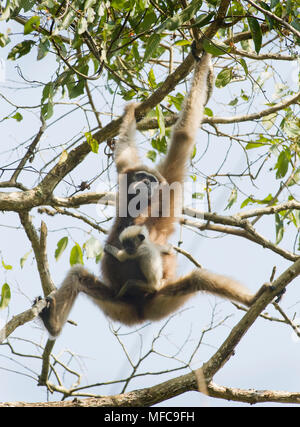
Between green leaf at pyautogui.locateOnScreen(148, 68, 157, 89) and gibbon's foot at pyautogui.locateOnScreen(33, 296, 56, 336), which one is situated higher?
green leaf at pyautogui.locateOnScreen(148, 68, 157, 89)

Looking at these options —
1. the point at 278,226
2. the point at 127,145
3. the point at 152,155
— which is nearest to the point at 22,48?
the point at 127,145

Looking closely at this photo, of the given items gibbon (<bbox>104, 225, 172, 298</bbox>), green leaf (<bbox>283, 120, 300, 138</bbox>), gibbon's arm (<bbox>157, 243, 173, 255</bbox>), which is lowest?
gibbon (<bbox>104, 225, 172, 298</bbox>)

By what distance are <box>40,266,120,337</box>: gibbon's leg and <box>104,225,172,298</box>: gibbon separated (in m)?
0.29

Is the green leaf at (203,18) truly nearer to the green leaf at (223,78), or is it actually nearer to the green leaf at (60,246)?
the green leaf at (223,78)

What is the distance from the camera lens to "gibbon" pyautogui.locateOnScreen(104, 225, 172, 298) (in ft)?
20.5

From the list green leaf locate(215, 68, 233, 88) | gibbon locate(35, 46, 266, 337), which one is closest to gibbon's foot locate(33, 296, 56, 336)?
gibbon locate(35, 46, 266, 337)

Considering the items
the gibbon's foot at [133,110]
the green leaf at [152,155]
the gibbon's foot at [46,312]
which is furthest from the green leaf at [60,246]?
the green leaf at [152,155]

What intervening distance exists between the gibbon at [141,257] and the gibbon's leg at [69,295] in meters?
0.29

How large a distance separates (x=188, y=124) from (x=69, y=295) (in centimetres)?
A: 284

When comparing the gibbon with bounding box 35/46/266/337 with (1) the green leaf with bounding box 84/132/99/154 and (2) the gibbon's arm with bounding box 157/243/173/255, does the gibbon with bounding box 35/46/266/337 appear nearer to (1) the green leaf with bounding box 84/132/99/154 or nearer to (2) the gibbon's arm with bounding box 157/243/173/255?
(2) the gibbon's arm with bounding box 157/243/173/255

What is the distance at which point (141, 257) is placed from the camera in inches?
247

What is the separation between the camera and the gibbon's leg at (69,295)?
20.2 ft

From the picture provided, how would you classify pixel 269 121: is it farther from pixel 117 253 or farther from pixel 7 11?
pixel 7 11
